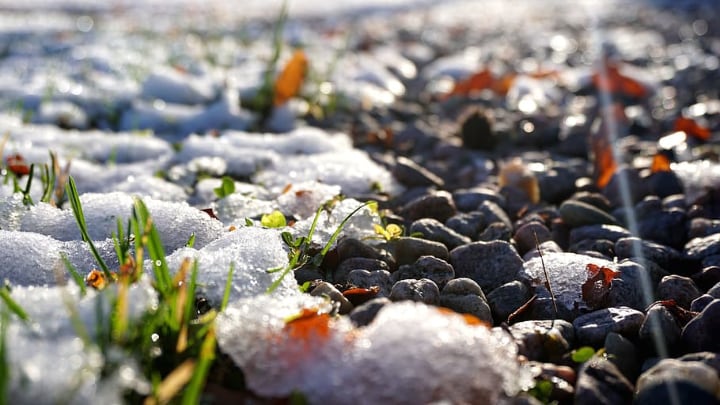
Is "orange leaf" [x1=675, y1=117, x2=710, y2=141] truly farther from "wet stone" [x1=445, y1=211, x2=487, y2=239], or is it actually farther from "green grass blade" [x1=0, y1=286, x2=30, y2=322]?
"green grass blade" [x1=0, y1=286, x2=30, y2=322]

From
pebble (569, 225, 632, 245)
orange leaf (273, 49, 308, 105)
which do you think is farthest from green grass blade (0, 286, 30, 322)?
orange leaf (273, 49, 308, 105)

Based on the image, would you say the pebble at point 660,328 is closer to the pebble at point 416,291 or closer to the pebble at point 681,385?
the pebble at point 681,385

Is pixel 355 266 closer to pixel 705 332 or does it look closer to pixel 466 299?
pixel 466 299

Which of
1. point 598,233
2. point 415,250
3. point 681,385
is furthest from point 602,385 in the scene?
point 598,233

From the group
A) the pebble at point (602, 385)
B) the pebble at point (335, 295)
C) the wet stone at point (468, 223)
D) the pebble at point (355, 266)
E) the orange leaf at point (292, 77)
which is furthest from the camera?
the orange leaf at point (292, 77)

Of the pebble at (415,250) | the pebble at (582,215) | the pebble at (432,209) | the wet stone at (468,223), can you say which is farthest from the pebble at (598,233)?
the pebble at (415,250)

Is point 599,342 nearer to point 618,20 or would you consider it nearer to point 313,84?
point 313,84
